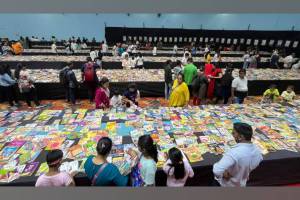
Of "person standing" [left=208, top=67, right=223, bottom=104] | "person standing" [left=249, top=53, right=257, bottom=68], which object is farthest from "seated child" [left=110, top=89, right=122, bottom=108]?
"person standing" [left=249, top=53, right=257, bottom=68]

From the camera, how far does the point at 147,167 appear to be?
1.92m

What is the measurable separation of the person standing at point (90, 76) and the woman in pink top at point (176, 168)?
13.9ft

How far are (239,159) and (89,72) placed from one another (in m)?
4.64

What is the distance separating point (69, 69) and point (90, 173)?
422 centimetres

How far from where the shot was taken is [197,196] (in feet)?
4.56

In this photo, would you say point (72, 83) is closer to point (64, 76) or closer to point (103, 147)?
point (64, 76)

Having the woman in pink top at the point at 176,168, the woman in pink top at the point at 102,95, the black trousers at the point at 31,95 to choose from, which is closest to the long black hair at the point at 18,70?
the black trousers at the point at 31,95

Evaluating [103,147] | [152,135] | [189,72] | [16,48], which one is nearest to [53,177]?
[103,147]

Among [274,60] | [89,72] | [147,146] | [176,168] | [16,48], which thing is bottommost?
[176,168]

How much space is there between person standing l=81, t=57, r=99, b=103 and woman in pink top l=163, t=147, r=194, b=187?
4.24 metres

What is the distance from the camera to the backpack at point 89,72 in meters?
5.69

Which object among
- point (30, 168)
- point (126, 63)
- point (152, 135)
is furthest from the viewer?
point (126, 63)

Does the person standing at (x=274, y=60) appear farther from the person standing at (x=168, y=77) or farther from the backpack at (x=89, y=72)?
the backpack at (x=89, y=72)

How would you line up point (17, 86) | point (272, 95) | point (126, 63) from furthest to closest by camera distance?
point (126, 63) < point (17, 86) < point (272, 95)
